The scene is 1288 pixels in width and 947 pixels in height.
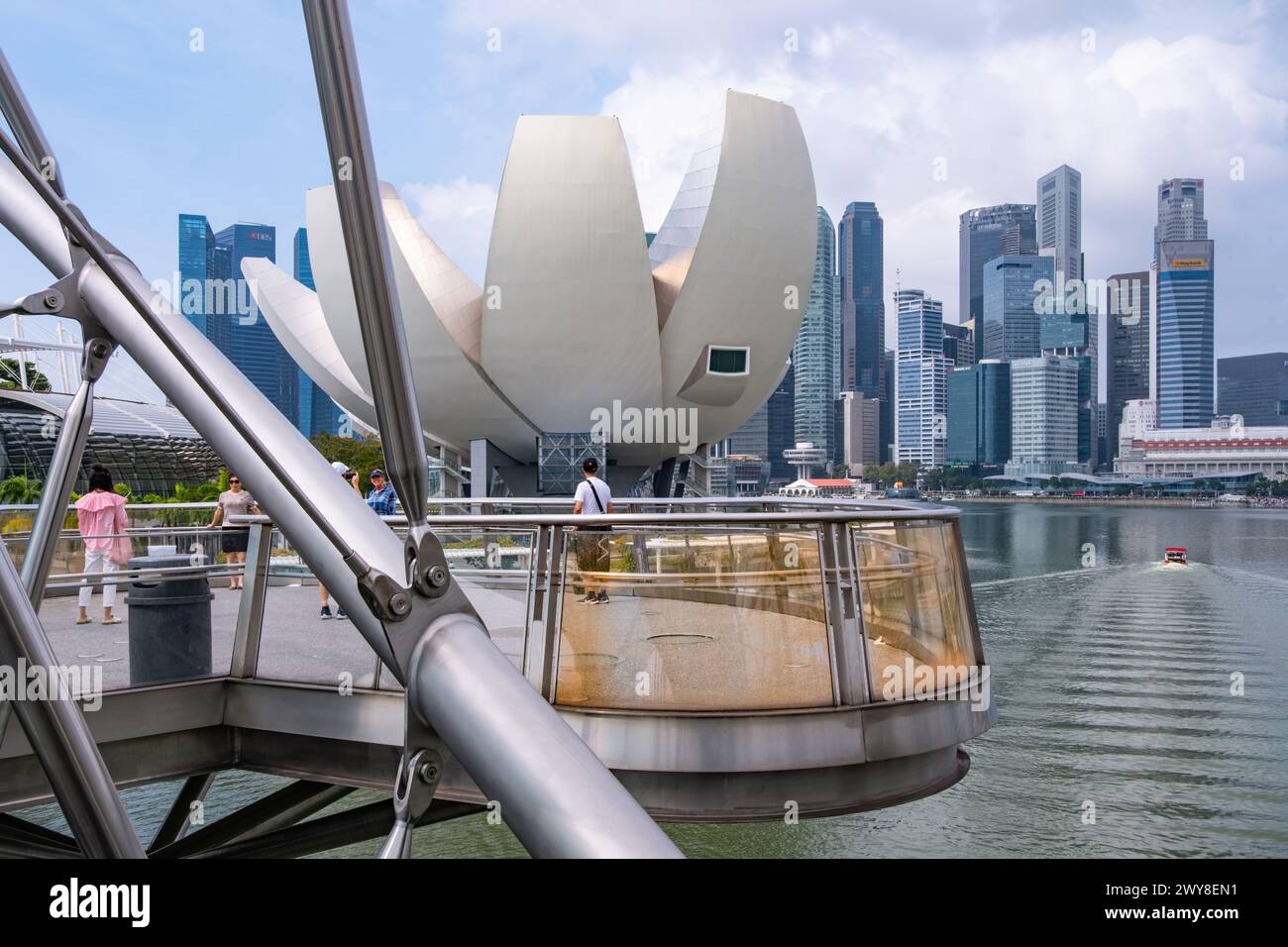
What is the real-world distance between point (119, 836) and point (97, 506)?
Result: 21.5 feet

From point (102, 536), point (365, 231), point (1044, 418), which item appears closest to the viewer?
point (365, 231)

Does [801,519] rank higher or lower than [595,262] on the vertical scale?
lower

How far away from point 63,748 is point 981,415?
572 feet

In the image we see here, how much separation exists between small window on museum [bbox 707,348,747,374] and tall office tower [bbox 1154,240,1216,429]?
171051 mm

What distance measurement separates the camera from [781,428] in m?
184

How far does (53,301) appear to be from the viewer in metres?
3.04

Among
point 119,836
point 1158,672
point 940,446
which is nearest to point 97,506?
point 119,836

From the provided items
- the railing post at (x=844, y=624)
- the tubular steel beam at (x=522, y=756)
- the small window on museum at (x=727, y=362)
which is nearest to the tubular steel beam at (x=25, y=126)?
the tubular steel beam at (x=522, y=756)

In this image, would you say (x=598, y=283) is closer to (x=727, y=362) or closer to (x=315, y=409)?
(x=727, y=362)

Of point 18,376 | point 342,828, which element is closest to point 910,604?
point 342,828

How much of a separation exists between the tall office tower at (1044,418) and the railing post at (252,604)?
156m

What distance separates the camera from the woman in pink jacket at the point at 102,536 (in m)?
6.71
